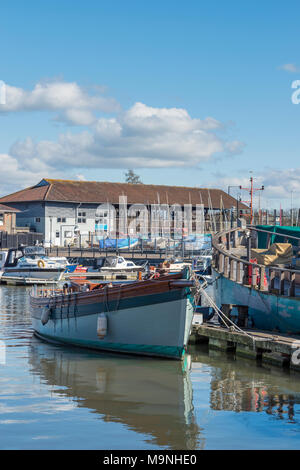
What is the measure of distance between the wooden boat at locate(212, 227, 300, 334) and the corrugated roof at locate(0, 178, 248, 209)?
1984 inches

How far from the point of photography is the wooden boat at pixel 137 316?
50.3 feet

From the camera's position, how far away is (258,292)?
1825cm

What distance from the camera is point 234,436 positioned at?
10.2 meters

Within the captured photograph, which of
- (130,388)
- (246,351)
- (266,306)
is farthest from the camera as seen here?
(266,306)

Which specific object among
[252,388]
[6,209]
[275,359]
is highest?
[6,209]

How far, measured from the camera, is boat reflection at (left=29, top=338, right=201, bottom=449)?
10.8m

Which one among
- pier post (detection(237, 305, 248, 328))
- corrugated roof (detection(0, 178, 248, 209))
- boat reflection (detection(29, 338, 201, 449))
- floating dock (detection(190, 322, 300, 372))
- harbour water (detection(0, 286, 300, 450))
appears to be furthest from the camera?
corrugated roof (detection(0, 178, 248, 209))

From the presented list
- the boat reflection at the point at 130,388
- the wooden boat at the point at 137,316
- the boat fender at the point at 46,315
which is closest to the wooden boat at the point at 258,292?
the wooden boat at the point at 137,316

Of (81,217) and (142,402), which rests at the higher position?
(81,217)

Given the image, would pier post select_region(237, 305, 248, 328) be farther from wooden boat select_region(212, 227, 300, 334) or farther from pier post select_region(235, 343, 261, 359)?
pier post select_region(235, 343, 261, 359)

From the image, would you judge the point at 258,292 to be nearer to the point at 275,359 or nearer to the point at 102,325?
the point at 275,359

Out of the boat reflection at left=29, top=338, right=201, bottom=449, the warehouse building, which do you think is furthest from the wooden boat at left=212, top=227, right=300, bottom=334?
the warehouse building

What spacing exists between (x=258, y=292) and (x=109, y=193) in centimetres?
5869

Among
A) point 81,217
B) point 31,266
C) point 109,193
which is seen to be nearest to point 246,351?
point 31,266
